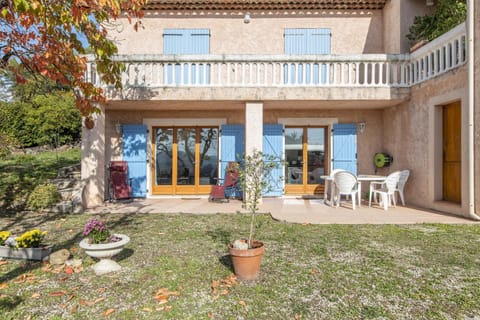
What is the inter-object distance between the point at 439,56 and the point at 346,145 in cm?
A: 332

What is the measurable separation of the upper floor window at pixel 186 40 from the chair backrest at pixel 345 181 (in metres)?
5.89

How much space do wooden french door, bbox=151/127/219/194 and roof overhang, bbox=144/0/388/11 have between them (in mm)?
3879

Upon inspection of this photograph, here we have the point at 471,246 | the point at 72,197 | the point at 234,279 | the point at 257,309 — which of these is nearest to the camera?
the point at 257,309

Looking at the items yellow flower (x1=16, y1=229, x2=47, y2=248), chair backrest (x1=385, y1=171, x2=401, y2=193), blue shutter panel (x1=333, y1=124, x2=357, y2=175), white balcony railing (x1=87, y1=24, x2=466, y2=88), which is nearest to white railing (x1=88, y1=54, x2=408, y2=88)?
white balcony railing (x1=87, y1=24, x2=466, y2=88)

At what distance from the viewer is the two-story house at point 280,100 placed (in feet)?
25.4

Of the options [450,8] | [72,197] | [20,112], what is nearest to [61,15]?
[72,197]

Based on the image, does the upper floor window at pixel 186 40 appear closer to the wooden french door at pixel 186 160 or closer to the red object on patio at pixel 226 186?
the wooden french door at pixel 186 160

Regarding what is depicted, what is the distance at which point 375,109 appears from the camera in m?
9.52

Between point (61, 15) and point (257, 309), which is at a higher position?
point (61, 15)

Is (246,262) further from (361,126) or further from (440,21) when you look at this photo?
(440,21)

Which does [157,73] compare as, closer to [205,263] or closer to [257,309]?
[205,263]

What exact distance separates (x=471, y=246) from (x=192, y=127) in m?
7.66

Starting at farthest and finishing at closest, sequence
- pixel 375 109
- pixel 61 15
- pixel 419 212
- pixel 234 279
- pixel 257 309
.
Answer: pixel 375 109
pixel 419 212
pixel 61 15
pixel 234 279
pixel 257 309

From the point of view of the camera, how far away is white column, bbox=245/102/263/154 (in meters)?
8.05
